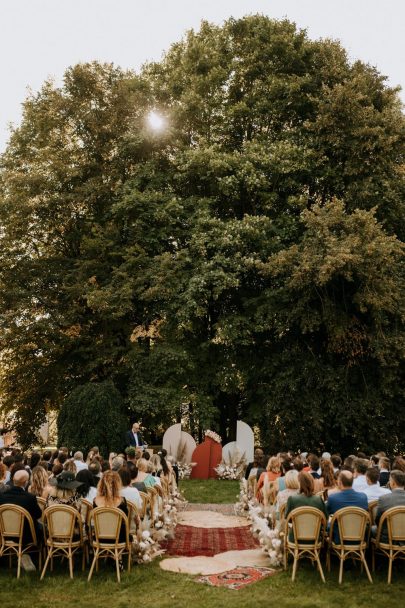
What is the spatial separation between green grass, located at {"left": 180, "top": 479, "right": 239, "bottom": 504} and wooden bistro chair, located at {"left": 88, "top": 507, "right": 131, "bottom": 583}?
305 inches

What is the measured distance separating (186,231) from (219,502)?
11260 millimetres

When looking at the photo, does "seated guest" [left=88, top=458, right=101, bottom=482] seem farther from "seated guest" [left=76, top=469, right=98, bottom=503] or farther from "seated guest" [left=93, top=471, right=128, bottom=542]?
"seated guest" [left=93, top=471, right=128, bottom=542]

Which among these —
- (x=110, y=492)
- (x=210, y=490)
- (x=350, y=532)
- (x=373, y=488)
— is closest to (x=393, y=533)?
(x=350, y=532)

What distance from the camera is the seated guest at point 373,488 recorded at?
9.60 metres

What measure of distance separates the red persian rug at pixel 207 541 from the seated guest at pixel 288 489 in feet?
5.58

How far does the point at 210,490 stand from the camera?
18156mm

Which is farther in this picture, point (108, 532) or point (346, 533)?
point (108, 532)

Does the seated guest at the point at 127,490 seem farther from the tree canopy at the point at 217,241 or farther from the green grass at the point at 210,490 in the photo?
the tree canopy at the point at 217,241

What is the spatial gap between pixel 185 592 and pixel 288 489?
234cm

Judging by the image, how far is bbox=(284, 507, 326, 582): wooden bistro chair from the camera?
8.64 m

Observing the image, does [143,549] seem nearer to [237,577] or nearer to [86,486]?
[86,486]

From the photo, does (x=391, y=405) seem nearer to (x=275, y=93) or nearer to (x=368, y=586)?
(x=275, y=93)

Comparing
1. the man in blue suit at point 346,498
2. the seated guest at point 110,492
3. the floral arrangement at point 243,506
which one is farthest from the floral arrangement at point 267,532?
the seated guest at point 110,492

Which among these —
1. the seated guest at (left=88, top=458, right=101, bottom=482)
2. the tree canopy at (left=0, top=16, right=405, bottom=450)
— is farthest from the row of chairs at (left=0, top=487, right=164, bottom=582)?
the tree canopy at (left=0, top=16, right=405, bottom=450)
